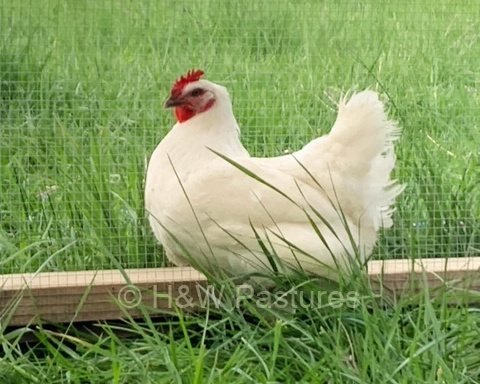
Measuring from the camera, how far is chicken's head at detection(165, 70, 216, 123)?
1695 mm

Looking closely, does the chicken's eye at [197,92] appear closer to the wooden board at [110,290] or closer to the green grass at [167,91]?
the green grass at [167,91]

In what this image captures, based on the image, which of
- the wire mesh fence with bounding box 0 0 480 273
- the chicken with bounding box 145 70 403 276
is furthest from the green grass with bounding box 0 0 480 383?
the chicken with bounding box 145 70 403 276

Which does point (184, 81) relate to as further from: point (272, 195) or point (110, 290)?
point (110, 290)

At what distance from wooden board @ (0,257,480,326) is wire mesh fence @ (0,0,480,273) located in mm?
95

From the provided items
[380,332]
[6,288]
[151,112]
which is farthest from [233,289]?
[151,112]

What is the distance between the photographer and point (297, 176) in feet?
5.40

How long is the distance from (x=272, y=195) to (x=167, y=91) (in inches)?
18.0

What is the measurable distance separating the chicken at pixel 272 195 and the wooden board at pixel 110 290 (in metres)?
0.06

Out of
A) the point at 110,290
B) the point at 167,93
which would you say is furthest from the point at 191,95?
the point at 110,290

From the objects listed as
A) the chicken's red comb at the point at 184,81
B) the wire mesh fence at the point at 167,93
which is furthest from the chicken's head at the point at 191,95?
the wire mesh fence at the point at 167,93

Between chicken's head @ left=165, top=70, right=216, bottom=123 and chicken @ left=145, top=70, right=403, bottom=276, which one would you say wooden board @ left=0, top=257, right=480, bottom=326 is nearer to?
chicken @ left=145, top=70, right=403, bottom=276

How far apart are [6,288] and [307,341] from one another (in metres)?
0.57

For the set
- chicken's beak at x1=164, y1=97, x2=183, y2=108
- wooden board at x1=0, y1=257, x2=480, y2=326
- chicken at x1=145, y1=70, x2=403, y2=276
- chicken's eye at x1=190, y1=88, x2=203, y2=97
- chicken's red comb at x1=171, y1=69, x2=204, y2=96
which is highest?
chicken's red comb at x1=171, y1=69, x2=204, y2=96

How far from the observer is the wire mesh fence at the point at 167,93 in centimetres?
178
